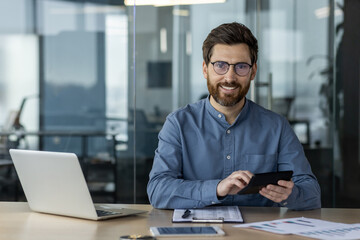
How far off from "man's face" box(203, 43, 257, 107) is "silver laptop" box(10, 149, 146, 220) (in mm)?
601

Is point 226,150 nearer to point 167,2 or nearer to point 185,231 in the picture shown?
point 185,231

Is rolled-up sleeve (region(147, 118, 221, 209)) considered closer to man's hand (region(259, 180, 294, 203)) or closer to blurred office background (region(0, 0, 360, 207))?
man's hand (region(259, 180, 294, 203))

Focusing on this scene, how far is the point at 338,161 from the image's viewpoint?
4945mm

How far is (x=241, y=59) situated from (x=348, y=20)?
242cm

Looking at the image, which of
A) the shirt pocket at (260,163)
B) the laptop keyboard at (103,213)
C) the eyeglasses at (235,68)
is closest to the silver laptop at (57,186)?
the laptop keyboard at (103,213)

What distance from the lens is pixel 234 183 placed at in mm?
2297

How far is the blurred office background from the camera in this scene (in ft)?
15.6

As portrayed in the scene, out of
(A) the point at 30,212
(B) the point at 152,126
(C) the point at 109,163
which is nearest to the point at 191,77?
(B) the point at 152,126

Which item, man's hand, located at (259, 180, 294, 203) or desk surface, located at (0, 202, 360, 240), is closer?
desk surface, located at (0, 202, 360, 240)

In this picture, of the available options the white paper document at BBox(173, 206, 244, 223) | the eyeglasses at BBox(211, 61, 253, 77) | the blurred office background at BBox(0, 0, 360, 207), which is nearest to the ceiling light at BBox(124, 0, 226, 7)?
the blurred office background at BBox(0, 0, 360, 207)

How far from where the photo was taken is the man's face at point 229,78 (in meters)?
2.64

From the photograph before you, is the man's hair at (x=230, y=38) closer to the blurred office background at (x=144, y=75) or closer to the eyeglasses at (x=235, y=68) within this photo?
the eyeglasses at (x=235, y=68)

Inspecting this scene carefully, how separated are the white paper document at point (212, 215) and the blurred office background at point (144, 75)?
2.34 m

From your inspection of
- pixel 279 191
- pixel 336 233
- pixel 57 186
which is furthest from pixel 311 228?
pixel 57 186
